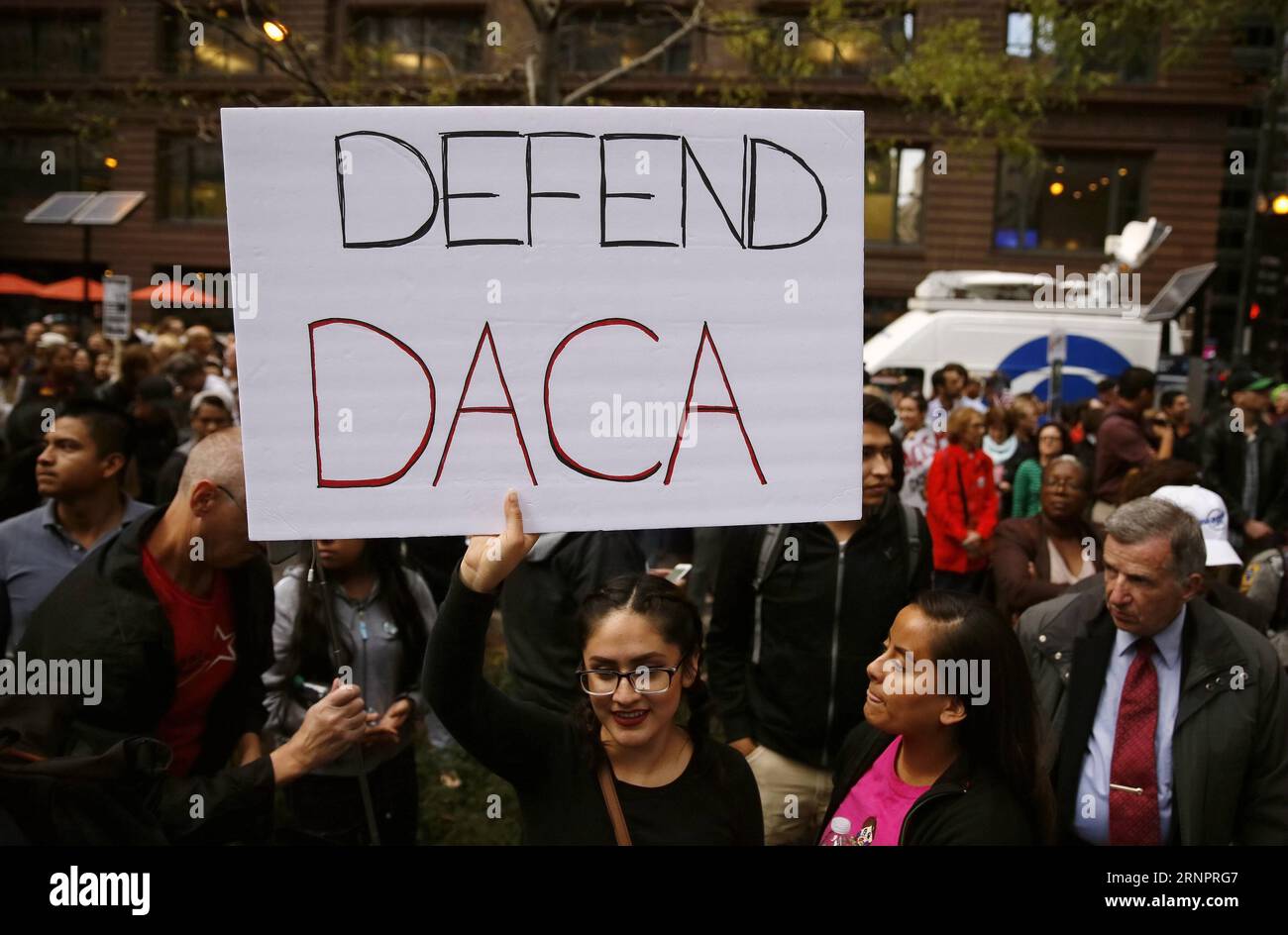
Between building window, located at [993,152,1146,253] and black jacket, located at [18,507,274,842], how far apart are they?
2583 centimetres

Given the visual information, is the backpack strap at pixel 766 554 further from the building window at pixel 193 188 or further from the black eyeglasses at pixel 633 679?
the building window at pixel 193 188

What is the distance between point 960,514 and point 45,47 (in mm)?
26625

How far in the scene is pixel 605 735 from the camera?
2436mm

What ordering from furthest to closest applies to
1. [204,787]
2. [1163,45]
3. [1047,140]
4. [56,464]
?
1. [1047,140]
2. [1163,45]
3. [56,464]
4. [204,787]

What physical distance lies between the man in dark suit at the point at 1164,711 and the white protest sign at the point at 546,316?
3.06 ft

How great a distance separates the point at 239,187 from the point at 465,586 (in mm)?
865

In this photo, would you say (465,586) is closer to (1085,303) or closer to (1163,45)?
(1085,303)

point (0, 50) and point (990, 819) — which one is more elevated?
point (0, 50)

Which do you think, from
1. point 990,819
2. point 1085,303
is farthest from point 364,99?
point 1085,303

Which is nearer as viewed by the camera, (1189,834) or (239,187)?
(239,187)

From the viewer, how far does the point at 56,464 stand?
407 centimetres

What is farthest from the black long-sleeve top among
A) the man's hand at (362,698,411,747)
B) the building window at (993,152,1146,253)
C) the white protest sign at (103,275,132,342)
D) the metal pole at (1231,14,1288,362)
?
the building window at (993,152,1146,253)

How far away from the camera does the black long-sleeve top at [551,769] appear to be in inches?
90.7

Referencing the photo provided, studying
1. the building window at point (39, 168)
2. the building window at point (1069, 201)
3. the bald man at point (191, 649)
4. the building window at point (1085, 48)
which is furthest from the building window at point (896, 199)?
the bald man at point (191, 649)
